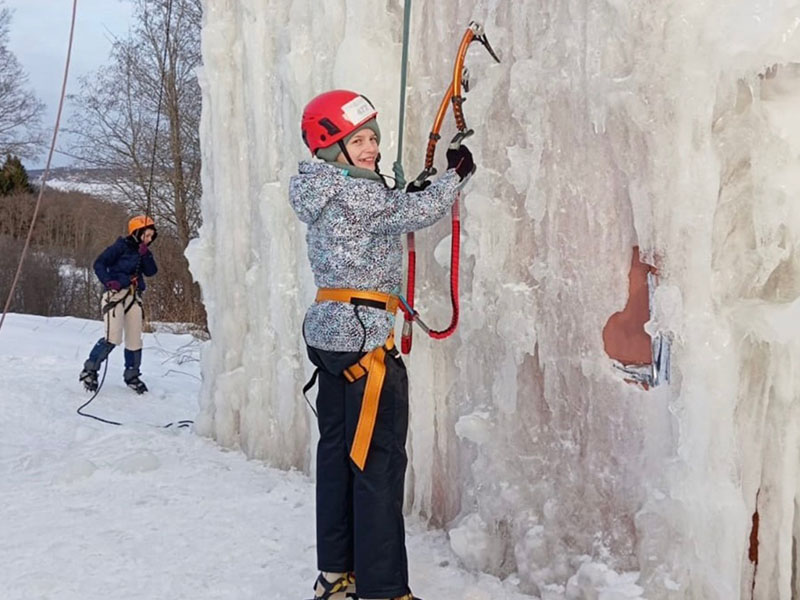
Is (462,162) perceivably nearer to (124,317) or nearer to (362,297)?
(362,297)

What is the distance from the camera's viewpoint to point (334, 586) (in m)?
2.98

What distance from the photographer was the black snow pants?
9.18 ft

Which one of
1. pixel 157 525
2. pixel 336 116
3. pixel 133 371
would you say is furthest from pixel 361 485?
pixel 133 371

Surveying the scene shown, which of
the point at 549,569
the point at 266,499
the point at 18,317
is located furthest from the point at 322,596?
the point at 18,317

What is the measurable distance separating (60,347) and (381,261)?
28.5ft

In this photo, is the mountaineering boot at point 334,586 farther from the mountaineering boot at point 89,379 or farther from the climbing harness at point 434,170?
the mountaineering boot at point 89,379

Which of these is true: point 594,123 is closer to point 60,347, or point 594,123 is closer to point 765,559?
point 765,559

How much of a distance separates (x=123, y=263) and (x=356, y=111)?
18.0 feet

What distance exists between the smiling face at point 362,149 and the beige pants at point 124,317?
5.37 meters

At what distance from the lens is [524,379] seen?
3.25m

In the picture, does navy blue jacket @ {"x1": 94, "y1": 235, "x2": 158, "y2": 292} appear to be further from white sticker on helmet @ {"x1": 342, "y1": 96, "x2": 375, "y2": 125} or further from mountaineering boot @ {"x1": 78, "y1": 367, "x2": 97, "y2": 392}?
white sticker on helmet @ {"x1": 342, "y1": 96, "x2": 375, "y2": 125}

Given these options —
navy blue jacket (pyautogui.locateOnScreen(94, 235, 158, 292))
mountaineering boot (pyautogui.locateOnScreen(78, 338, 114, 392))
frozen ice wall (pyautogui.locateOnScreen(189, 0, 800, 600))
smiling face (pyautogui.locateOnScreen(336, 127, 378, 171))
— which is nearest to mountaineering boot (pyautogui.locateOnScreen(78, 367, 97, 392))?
mountaineering boot (pyautogui.locateOnScreen(78, 338, 114, 392))

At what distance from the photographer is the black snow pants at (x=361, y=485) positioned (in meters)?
2.80

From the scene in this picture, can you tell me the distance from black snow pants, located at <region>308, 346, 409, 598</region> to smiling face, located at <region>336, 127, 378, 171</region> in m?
0.64
